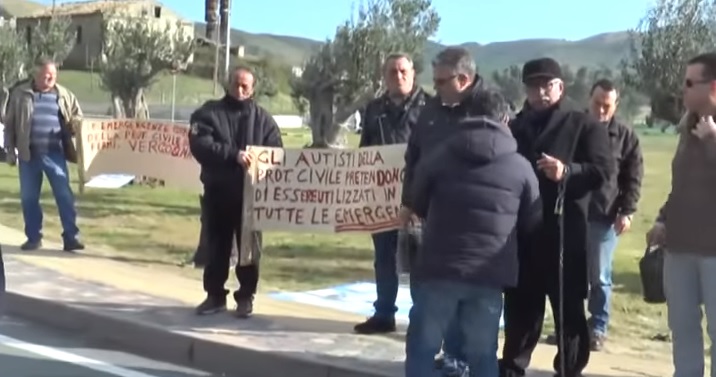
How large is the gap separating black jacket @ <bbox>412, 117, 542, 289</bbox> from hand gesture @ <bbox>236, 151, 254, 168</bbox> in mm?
2825

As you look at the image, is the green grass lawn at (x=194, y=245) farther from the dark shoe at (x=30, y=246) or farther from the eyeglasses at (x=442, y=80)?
the eyeglasses at (x=442, y=80)

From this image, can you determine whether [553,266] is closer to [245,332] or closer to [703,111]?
[703,111]

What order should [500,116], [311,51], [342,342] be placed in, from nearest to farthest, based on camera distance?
[500,116]
[342,342]
[311,51]

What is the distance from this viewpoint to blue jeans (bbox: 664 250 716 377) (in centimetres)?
596

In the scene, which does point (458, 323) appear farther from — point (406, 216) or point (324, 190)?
point (324, 190)

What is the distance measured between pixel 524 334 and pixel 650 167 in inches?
1269

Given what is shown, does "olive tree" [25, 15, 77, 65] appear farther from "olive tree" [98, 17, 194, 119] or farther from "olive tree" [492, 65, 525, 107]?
"olive tree" [492, 65, 525, 107]

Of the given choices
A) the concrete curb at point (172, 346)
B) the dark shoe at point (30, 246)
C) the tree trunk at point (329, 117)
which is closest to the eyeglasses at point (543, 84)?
the concrete curb at point (172, 346)

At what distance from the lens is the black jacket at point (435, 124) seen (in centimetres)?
620

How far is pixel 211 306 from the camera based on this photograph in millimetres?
9164

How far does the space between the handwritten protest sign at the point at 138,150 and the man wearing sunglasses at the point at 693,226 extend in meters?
7.49

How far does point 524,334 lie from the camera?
702 cm

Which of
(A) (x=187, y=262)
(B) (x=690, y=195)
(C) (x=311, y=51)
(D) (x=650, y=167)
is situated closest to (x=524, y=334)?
(B) (x=690, y=195)

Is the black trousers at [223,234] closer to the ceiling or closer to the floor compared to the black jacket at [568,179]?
closer to the floor
